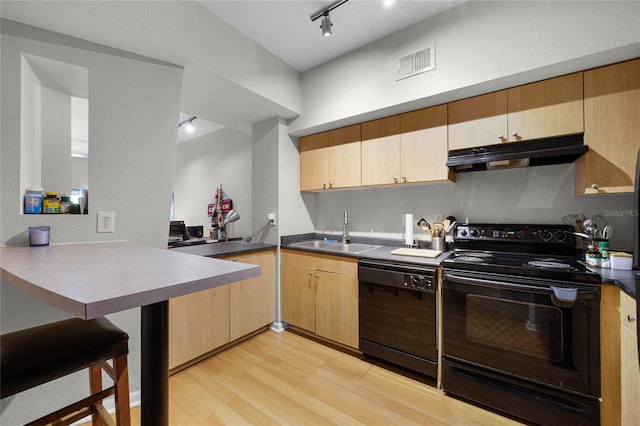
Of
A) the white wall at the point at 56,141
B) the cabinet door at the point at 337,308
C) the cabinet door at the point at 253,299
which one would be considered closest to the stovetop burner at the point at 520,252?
the cabinet door at the point at 337,308

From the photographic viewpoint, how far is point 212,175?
438 cm

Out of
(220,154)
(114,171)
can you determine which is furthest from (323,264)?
(220,154)

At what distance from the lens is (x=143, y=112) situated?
1770mm

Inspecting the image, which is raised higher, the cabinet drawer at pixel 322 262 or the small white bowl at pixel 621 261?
the small white bowl at pixel 621 261

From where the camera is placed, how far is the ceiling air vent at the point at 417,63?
2.00 metres

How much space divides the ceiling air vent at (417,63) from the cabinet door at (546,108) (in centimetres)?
61

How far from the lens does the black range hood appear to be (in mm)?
1638

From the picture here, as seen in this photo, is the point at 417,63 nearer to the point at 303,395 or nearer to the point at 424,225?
the point at 424,225

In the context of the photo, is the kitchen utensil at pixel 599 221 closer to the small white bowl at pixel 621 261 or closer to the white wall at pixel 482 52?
the small white bowl at pixel 621 261

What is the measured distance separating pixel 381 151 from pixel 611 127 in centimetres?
148

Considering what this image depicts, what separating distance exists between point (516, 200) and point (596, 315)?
96 cm

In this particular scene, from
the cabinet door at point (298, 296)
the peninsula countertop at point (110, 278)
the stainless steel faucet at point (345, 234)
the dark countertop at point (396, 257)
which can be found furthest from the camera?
the stainless steel faucet at point (345, 234)

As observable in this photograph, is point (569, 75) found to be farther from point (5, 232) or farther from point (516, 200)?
point (5, 232)

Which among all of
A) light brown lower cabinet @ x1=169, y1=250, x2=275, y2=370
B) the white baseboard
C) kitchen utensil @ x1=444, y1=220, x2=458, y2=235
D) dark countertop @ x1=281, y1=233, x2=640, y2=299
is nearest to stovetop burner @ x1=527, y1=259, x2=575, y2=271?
dark countertop @ x1=281, y1=233, x2=640, y2=299
